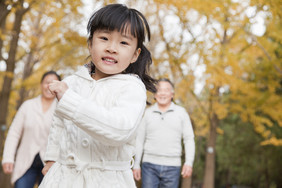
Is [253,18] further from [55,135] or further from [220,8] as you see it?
[55,135]

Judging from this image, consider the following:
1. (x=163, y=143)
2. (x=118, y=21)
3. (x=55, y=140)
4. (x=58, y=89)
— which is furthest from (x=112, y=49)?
(x=163, y=143)

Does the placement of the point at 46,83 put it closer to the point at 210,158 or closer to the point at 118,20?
the point at 118,20

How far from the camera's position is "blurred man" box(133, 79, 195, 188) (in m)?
4.91

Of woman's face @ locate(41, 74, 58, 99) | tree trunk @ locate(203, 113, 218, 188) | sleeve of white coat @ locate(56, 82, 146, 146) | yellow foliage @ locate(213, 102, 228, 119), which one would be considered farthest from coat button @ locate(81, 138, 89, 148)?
tree trunk @ locate(203, 113, 218, 188)

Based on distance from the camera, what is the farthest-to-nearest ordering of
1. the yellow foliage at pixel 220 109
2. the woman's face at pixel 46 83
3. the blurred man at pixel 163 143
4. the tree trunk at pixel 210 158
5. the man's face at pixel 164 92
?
the tree trunk at pixel 210 158 < the yellow foliage at pixel 220 109 < the man's face at pixel 164 92 < the blurred man at pixel 163 143 < the woman's face at pixel 46 83

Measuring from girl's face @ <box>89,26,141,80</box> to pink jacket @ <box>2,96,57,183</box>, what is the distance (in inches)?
106

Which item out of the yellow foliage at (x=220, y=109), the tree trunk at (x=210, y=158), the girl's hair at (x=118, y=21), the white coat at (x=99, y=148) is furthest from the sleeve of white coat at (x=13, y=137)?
the tree trunk at (x=210, y=158)

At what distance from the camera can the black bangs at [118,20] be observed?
1.65 m

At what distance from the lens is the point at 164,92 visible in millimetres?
5219

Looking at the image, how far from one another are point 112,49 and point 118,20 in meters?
0.14

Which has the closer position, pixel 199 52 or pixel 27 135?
pixel 27 135

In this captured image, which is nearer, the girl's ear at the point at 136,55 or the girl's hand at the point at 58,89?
the girl's hand at the point at 58,89

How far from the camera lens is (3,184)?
10.8 m

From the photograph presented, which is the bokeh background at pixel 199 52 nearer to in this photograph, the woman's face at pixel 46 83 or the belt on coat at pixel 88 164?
the woman's face at pixel 46 83
